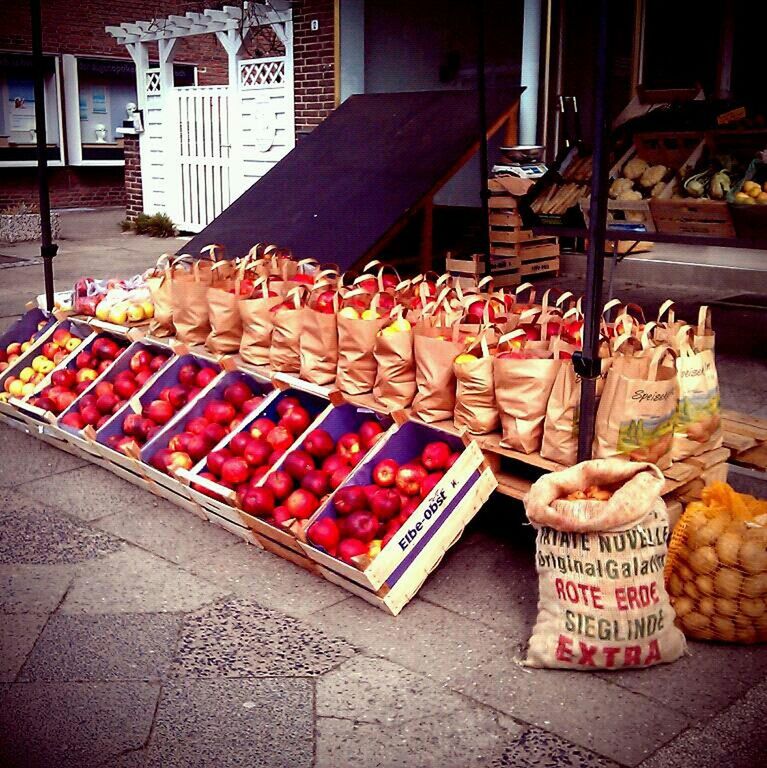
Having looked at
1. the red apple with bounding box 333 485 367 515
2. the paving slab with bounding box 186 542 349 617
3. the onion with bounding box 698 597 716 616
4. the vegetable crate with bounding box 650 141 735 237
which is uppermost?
the vegetable crate with bounding box 650 141 735 237

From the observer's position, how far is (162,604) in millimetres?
3697

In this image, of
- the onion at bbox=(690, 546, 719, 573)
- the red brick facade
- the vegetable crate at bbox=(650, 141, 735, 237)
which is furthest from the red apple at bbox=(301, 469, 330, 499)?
the red brick facade

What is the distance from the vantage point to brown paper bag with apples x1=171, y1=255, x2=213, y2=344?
504cm

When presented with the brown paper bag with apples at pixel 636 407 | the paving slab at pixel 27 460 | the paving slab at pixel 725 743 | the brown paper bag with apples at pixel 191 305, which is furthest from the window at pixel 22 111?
the paving slab at pixel 725 743

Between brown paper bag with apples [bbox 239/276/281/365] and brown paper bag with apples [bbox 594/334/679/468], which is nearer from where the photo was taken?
brown paper bag with apples [bbox 594/334/679/468]

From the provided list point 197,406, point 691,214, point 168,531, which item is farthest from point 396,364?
point 691,214

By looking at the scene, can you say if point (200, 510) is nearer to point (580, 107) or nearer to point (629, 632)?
point (629, 632)

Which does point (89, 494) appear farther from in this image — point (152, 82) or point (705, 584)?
point (152, 82)

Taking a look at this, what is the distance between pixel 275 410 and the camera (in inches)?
179

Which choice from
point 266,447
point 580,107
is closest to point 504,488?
point 266,447

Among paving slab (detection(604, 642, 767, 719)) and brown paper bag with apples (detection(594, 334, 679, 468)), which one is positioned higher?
brown paper bag with apples (detection(594, 334, 679, 468))

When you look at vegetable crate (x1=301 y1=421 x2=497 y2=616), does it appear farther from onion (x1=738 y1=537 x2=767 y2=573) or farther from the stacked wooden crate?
the stacked wooden crate

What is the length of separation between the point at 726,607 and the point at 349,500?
4.68 feet

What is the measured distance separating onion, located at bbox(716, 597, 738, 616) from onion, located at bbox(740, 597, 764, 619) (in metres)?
0.02
